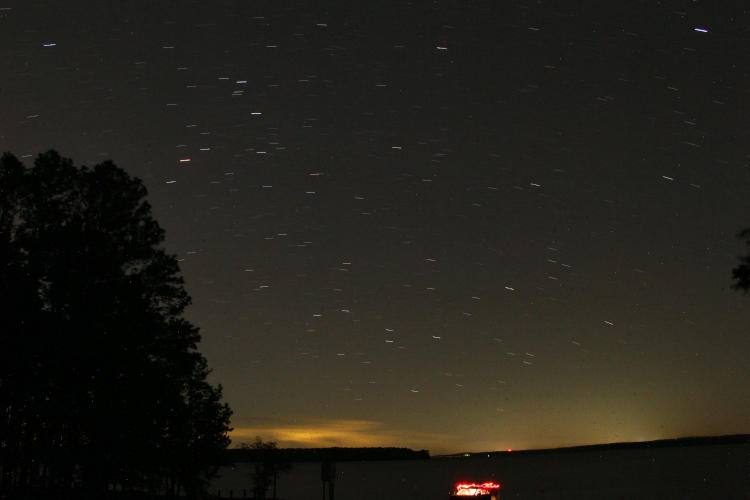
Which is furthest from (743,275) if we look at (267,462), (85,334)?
(267,462)

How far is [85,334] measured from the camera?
1011 inches

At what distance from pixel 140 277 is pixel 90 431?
572 centimetres

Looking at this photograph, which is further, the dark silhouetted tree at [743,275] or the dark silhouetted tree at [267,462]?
the dark silhouetted tree at [267,462]

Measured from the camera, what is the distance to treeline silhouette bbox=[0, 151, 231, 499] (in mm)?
25406

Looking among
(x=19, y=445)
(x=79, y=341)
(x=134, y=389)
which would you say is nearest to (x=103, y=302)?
(x=79, y=341)

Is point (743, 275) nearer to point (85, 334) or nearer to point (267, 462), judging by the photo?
point (85, 334)

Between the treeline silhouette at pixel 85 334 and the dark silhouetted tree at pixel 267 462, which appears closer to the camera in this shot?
the treeline silhouette at pixel 85 334

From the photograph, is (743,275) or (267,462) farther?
(267,462)

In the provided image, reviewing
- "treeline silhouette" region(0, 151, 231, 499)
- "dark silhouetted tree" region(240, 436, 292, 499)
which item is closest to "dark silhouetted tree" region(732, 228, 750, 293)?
"treeline silhouette" region(0, 151, 231, 499)

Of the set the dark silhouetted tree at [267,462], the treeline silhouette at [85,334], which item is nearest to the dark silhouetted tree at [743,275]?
the treeline silhouette at [85,334]

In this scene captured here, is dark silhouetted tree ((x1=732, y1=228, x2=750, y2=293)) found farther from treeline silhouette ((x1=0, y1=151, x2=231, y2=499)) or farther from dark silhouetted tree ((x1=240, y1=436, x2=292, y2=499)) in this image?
dark silhouetted tree ((x1=240, y1=436, x2=292, y2=499))

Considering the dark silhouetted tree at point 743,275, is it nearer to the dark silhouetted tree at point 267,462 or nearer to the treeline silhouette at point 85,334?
the treeline silhouette at point 85,334

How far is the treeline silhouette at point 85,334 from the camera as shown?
83.4 ft

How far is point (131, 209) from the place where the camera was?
27500 mm
